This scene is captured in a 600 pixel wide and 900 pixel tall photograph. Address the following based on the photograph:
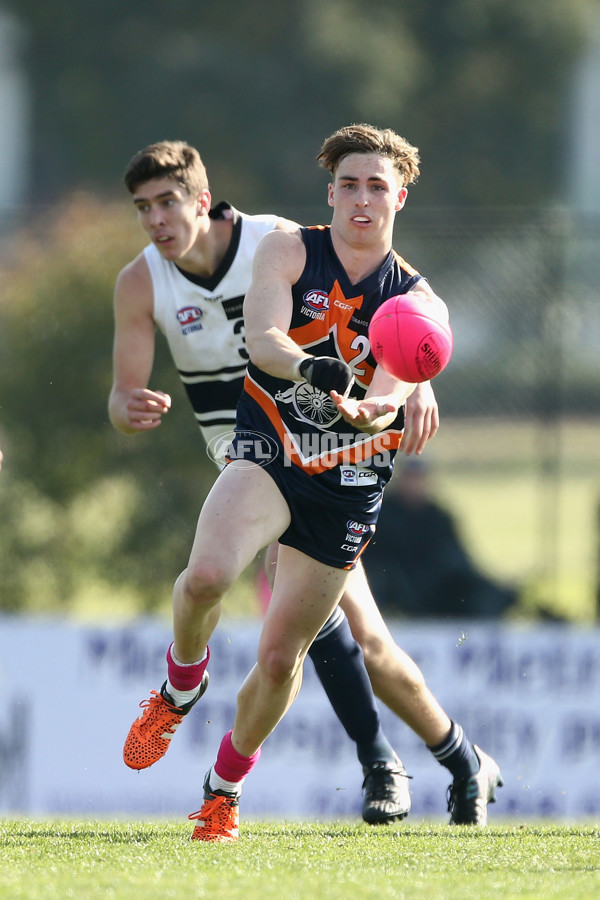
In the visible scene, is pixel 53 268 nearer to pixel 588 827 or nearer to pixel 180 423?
pixel 180 423

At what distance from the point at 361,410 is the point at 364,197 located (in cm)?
84

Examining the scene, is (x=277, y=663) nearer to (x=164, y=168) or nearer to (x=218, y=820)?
(x=218, y=820)

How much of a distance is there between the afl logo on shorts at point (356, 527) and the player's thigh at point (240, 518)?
0.69 feet

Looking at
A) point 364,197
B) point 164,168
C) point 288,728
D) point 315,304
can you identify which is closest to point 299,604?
point 315,304

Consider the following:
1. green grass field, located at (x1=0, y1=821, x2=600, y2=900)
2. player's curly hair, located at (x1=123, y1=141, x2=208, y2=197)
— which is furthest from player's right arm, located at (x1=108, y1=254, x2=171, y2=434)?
green grass field, located at (x1=0, y1=821, x2=600, y2=900)

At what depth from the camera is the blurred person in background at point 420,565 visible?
943cm

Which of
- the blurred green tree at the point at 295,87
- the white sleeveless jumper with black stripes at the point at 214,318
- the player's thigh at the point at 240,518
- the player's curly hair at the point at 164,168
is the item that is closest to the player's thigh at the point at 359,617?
the player's thigh at the point at 240,518

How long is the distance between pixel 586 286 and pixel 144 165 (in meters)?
6.38

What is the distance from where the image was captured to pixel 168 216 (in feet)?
18.2

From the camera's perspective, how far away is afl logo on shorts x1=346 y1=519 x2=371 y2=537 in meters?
4.68

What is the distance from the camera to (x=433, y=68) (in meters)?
30.3

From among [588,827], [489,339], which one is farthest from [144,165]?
[489,339]

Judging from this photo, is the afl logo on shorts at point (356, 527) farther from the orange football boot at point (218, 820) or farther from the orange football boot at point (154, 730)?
the orange football boot at point (218, 820)

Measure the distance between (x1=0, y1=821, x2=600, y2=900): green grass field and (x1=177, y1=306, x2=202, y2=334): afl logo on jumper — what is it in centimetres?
194
